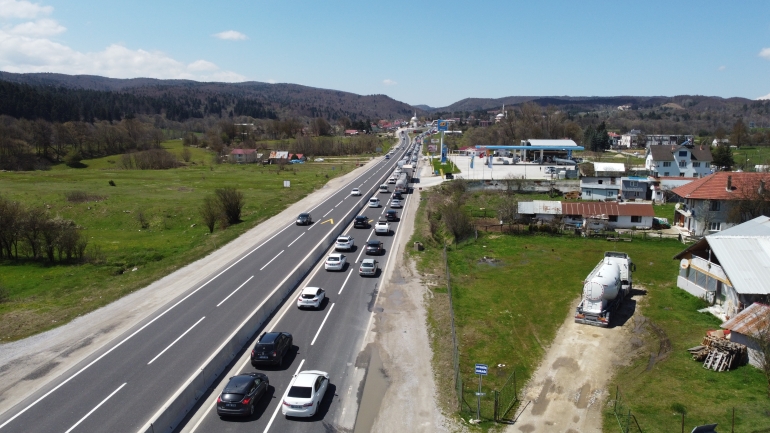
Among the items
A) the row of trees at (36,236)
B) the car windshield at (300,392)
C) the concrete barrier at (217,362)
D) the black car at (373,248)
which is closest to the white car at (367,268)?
the concrete barrier at (217,362)

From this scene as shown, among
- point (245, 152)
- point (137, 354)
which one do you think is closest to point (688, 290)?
point (137, 354)

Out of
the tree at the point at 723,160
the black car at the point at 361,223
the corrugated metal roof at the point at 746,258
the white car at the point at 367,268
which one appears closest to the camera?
the corrugated metal roof at the point at 746,258

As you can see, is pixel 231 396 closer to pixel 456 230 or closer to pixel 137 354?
pixel 137 354

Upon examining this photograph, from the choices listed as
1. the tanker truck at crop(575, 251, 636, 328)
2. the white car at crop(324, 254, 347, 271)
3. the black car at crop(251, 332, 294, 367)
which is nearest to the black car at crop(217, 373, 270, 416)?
the black car at crop(251, 332, 294, 367)

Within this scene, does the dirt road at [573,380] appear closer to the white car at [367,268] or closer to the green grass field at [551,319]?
the green grass field at [551,319]

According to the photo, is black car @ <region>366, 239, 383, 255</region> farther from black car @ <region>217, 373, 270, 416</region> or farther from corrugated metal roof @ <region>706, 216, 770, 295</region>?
black car @ <region>217, 373, 270, 416</region>
